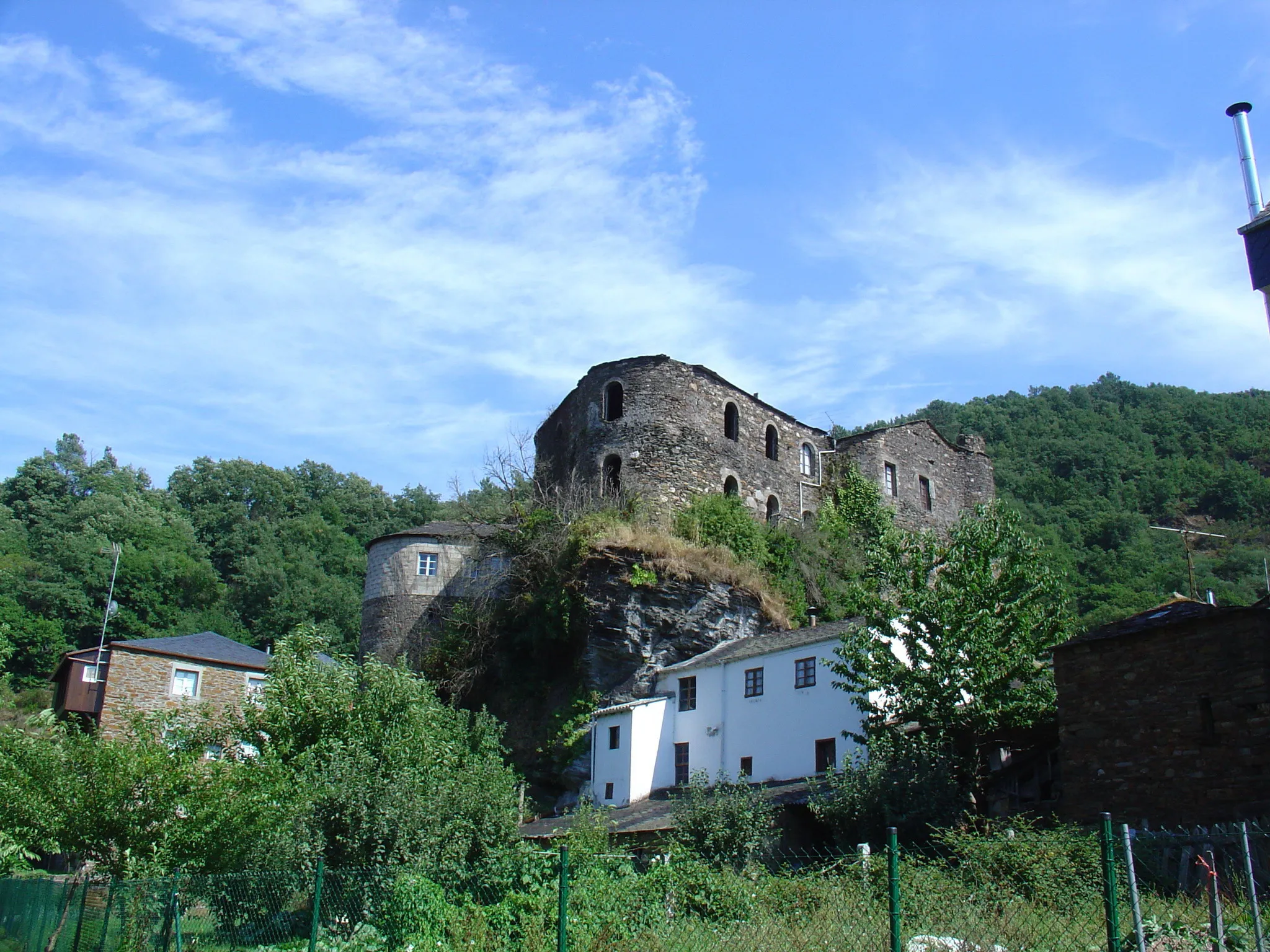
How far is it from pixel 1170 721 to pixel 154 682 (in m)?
30.0

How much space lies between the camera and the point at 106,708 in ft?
108

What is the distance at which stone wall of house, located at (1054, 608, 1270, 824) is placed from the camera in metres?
15.5

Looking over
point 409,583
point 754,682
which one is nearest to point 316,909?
point 754,682

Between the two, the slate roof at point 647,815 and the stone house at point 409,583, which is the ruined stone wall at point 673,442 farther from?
the slate roof at point 647,815

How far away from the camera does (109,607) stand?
47.1m

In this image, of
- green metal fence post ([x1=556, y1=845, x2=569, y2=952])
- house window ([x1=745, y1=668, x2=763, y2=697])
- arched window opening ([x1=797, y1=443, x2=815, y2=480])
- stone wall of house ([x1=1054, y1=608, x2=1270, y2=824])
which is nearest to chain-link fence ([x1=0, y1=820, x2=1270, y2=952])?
green metal fence post ([x1=556, y1=845, x2=569, y2=952])

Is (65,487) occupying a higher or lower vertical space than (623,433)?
higher

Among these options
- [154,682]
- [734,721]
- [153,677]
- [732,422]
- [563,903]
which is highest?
[732,422]

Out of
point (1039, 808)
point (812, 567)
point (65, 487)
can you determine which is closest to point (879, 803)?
point (1039, 808)

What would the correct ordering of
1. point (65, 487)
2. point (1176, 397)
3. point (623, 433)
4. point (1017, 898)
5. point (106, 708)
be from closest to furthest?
point (1017, 898) < point (106, 708) < point (623, 433) < point (65, 487) < point (1176, 397)

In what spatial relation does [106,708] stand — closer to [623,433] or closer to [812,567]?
[623,433]

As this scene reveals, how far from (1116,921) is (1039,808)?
47.3 feet

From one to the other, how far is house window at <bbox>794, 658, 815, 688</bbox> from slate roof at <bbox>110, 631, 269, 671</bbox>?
17.7 m

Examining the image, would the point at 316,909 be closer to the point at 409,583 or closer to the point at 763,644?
the point at 763,644
